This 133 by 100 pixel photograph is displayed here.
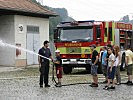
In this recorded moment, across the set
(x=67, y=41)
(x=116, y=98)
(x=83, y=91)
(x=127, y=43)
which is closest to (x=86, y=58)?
(x=67, y=41)

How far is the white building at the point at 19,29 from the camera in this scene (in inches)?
1293

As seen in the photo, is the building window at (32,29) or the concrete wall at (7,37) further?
the building window at (32,29)

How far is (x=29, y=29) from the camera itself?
1372 inches

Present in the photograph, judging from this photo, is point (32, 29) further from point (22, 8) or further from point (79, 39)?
point (79, 39)

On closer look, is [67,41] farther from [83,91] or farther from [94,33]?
[83,91]

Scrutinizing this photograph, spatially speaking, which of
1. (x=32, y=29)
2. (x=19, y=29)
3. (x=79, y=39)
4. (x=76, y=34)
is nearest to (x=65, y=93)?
(x=79, y=39)

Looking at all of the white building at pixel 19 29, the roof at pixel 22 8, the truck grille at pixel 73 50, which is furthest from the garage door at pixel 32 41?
the truck grille at pixel 73 50

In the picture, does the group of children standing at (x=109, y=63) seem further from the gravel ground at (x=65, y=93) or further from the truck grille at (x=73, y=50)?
the truck grille at (x=73, y=50)

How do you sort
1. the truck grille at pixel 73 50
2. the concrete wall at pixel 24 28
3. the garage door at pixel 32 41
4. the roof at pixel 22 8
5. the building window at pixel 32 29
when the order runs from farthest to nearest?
1. the building window at pixel 32 29
2. the garage door at pixel 32 41
3. the concrete wall at pixel 24 28
4. the roof at pixel 22 8
5. the truck grille at pixel 73 50

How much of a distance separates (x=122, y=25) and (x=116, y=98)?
14.9 m

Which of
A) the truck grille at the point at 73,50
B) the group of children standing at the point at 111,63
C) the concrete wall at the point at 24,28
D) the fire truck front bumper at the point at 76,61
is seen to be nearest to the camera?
the group of children standing at the point at 111,63

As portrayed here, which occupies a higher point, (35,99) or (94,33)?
(94,33)

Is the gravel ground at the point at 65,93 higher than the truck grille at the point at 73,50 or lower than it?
lower

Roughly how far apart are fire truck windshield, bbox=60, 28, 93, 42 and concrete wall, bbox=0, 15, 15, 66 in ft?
28.0
